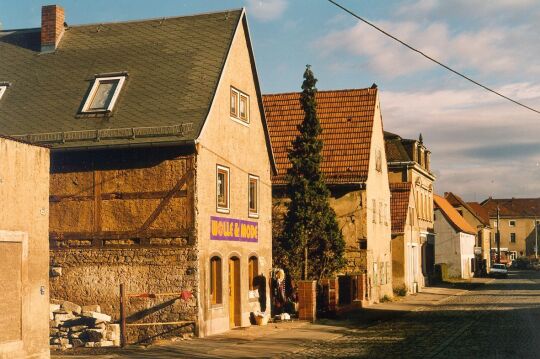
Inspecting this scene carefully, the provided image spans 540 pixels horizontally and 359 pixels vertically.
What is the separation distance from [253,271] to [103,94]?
24.8 feet

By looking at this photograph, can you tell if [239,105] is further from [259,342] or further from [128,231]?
[259,342]

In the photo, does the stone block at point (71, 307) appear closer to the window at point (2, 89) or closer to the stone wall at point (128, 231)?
the stone wall at point (128, 231)

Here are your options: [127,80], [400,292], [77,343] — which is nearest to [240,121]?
[127,80]

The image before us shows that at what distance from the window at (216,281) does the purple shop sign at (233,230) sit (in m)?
0.69

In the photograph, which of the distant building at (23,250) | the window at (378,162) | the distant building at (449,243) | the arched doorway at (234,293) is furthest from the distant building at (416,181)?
the distant building at (23,250)

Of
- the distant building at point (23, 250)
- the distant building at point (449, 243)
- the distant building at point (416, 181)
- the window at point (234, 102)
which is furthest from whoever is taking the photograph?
the distant building at point (449, 243)

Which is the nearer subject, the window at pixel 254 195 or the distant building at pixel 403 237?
the window at pixel 254 195

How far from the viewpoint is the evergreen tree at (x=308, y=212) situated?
29.2m

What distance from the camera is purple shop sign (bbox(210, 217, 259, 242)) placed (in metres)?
23.1

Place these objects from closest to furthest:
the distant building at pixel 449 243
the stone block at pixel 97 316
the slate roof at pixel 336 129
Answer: the stone block at pixel 97 316
the slate roof at pixel 336 129
the distant building at pixel 449 243

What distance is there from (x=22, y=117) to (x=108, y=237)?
15.3 ft

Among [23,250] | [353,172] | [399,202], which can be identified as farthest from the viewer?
[399,202]

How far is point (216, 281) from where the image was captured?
23469 millimetres

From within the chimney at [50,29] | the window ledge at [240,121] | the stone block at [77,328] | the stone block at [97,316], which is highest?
the chimney at [50,29]
